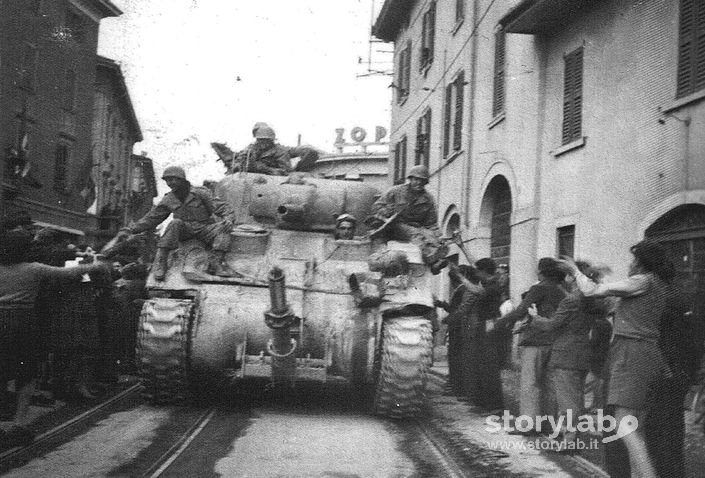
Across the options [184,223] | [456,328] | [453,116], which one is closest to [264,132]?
[184,223]

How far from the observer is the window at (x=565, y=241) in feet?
42.9

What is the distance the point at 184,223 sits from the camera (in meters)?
9.43

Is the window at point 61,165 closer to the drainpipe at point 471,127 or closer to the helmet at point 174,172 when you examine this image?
the drainpipe at point 471,127

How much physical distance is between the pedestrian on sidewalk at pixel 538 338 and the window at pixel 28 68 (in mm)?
17168

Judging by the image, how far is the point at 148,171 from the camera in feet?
122

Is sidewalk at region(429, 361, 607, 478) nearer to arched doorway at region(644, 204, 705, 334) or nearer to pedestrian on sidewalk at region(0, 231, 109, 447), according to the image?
arched doorway at region(644, 204, 705, 334)

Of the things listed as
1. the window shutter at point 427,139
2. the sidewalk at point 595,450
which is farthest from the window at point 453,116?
the sidewalk at point 595,450

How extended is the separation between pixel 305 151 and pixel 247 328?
14.4 ft

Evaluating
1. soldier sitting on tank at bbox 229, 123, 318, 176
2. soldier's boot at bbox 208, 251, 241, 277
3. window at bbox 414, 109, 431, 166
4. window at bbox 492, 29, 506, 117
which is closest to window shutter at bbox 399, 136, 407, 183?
window at bbox 414, 109, 431, 166

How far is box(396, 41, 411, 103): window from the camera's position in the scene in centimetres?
2716

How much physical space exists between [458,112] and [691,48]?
1078 cm

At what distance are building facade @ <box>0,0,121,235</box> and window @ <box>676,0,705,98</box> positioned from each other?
43.5ft

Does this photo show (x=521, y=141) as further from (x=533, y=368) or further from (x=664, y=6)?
(x=533, y=368)

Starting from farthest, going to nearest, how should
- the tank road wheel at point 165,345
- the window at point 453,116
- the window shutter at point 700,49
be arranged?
the window at point 453,116 < the window shutter at point 700,49 < the tank road wheel at point 165,345
